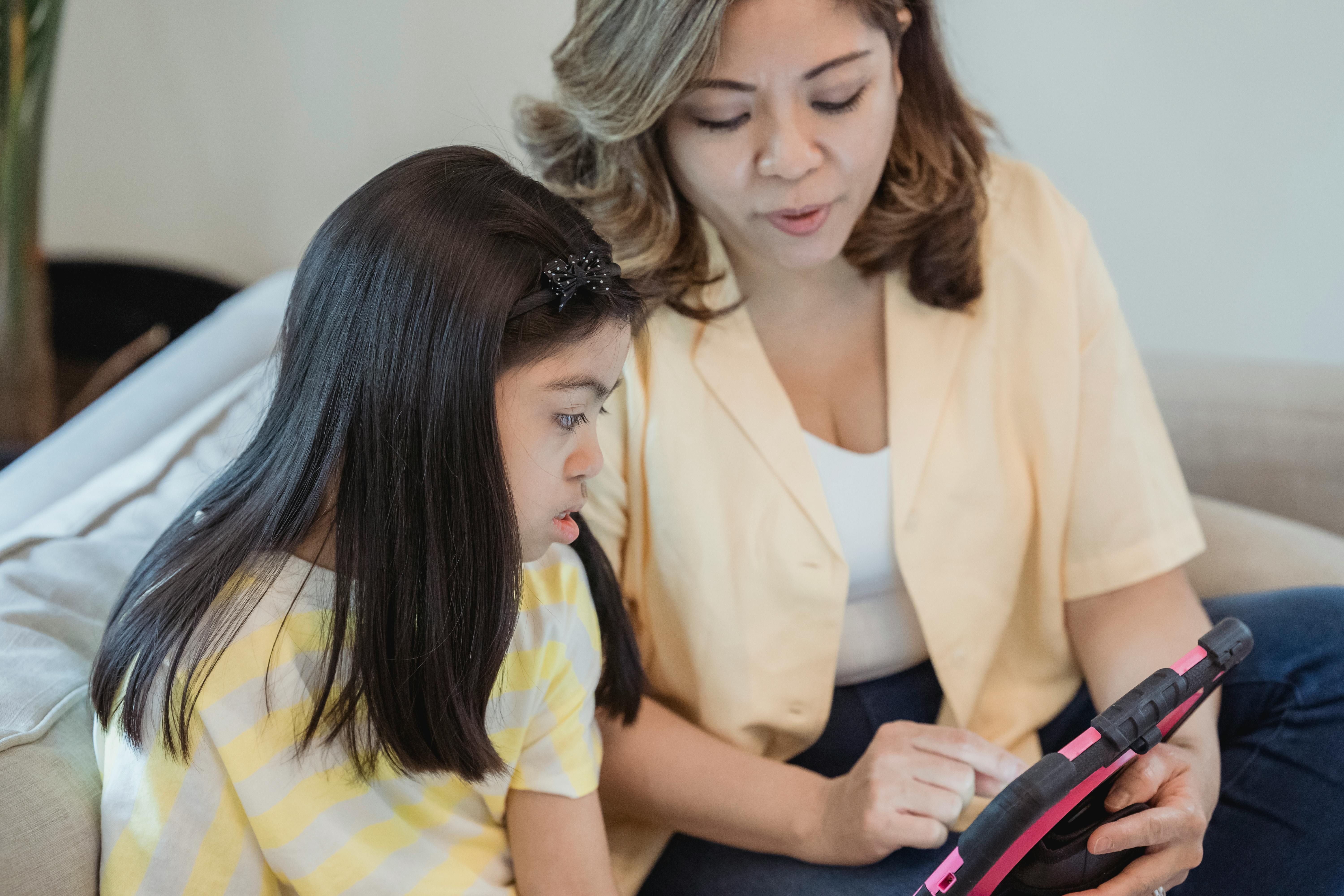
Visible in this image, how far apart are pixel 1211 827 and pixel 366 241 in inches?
34.9

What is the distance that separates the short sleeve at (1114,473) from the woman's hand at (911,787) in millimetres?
246

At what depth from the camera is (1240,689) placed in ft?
3.51

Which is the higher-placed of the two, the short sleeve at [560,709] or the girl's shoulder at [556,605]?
the girl's shoulder at [556,605]

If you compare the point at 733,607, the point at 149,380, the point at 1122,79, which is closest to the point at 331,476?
the point at 733,607

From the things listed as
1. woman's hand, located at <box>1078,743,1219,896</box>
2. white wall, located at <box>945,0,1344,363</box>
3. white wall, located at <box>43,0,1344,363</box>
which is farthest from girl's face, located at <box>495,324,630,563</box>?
white wall, located at <box>945,0,1344,363</box>

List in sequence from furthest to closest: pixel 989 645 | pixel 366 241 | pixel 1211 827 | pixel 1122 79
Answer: pixel 1122 79
pixel 989 645
pixel 1211 827
pixel 366 241

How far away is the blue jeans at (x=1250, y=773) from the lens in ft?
3.10

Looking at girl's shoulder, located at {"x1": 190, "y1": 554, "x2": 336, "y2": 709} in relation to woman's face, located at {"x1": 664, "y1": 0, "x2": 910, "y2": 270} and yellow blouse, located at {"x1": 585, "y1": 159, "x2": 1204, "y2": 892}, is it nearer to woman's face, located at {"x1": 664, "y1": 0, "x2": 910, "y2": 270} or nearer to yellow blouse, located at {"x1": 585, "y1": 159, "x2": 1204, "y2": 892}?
yellow blouse, located at {"x1": 585, "y1": 159, "x2": 1204, "y2": 892}

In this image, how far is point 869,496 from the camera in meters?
1.05

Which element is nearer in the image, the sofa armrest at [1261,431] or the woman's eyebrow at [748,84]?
the woman's eyebrow at [748,84]

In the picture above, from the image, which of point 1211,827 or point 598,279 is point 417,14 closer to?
point 598,279

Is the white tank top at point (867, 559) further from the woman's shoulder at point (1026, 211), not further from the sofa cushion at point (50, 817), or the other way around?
the sofa cushion at point (50, 817)

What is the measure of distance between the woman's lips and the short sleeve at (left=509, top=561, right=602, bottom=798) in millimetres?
356

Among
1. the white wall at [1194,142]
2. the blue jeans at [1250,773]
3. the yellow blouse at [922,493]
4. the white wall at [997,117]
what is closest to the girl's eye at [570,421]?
the yellow blouse at [922,493]
